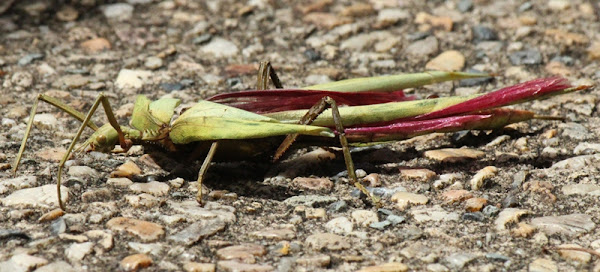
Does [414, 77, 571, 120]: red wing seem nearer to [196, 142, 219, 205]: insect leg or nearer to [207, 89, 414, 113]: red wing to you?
[207, 89, 414, 113]: red wing

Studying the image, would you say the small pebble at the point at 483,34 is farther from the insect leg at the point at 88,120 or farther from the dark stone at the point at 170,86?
the insect leg at the point at 88,120

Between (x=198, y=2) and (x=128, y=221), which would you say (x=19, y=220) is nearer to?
(x=128, y=221)

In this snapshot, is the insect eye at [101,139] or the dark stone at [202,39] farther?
the dark stone at [202,39]

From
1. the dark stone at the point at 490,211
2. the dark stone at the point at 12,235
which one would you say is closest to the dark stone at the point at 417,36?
the dark stone at the point at 490,211

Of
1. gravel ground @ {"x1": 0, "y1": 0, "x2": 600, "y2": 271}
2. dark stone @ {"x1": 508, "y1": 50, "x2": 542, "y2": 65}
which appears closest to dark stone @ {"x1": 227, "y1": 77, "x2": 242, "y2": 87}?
gravel ground @ {"x1": 0, "y1": 0, "x2": 600, "y2": 271}

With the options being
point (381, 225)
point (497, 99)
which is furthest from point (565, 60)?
point (381, 225)

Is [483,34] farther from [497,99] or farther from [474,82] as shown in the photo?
[497,99]
